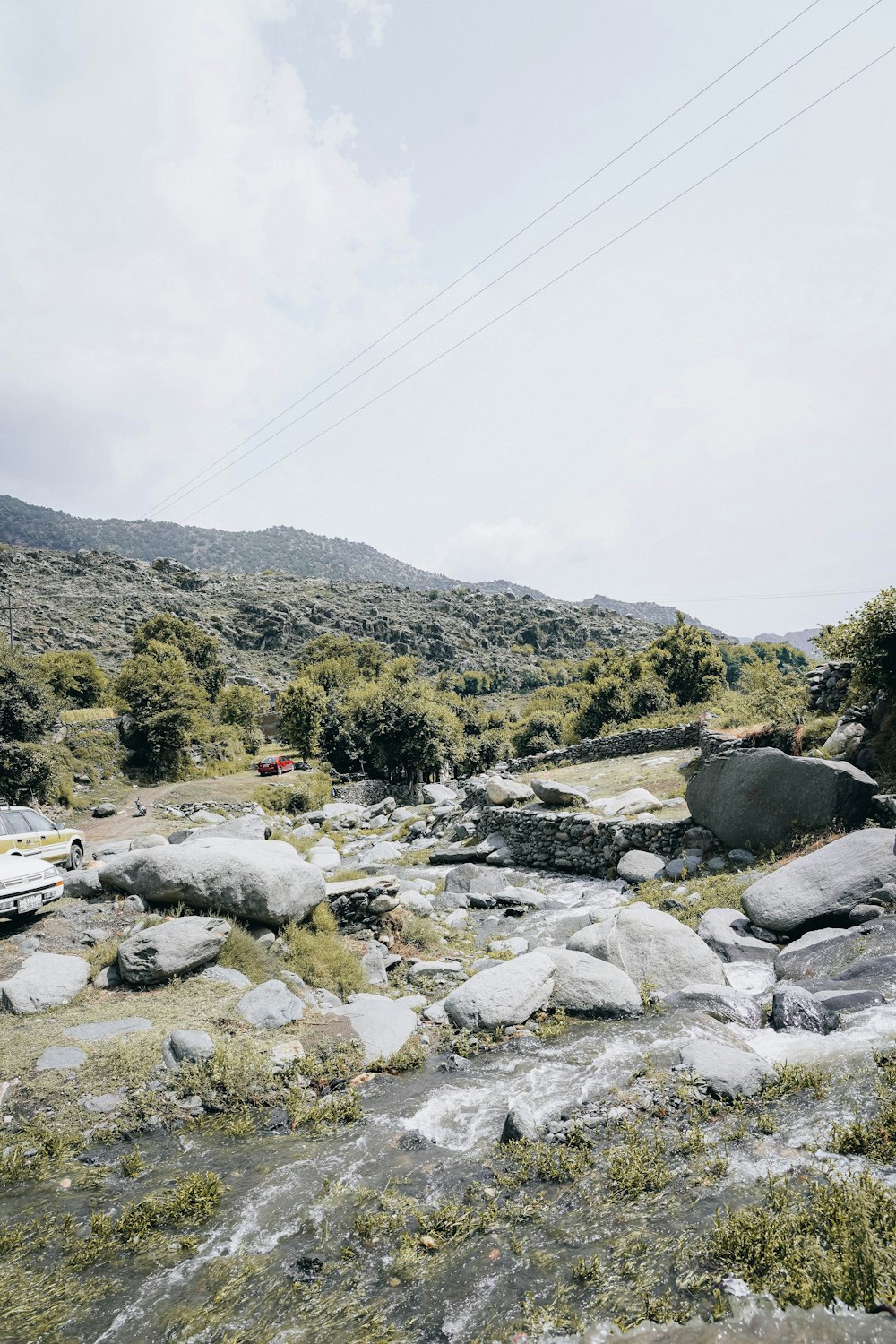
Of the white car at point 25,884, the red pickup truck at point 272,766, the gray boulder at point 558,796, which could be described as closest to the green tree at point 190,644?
the red pickup truck at point 272,766

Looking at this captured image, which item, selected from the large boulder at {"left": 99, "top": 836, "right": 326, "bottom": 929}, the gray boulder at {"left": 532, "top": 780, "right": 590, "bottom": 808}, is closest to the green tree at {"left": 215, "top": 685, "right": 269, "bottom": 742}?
the gray boulder at {"left": 532, "top": 780, "right": 590, "bottom": 808}

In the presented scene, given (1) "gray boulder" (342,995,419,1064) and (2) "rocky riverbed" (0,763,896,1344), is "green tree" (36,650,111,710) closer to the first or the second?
(2) "rocky riverbed" (0,763,896,1344)

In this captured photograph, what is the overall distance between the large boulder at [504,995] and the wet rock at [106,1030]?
341cm

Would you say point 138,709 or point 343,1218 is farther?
point 138,709

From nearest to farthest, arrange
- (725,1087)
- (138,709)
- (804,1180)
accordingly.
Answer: (804,1180) < (725,1087) < (138,709)

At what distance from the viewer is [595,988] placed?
24.8 feet

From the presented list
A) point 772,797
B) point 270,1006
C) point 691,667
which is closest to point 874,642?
point 772,797

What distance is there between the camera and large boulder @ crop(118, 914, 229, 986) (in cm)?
788

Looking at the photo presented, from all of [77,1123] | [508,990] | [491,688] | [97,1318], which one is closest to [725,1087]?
[508,990]

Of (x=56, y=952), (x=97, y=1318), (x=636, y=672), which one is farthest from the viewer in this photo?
(x=636, y=672)

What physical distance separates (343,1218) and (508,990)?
3.50m

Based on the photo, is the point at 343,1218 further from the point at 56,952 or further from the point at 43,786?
the point at 43,786

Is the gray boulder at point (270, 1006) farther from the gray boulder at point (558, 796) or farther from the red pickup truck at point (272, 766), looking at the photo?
the red pickup truck at point (272, 766)

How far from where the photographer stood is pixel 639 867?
43.2 ft
